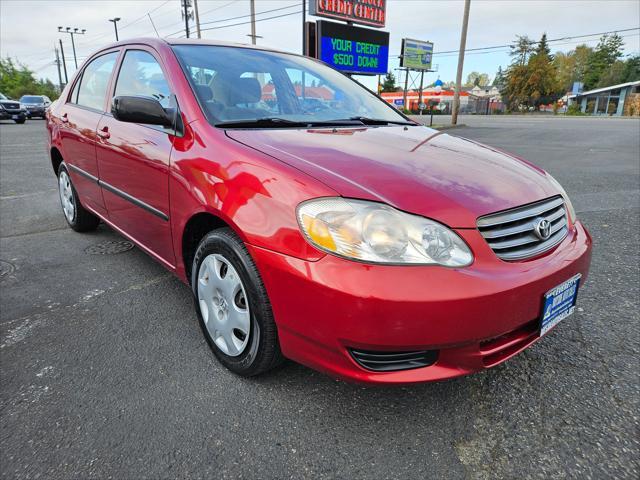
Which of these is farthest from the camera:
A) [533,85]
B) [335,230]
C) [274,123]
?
[533,85]

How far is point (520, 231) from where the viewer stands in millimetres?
1684

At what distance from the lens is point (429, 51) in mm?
26000

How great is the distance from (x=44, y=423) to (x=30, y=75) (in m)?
82.6

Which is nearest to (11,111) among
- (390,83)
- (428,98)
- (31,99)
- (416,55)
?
(31,99)

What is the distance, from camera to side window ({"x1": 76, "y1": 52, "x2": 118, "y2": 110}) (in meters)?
3.16

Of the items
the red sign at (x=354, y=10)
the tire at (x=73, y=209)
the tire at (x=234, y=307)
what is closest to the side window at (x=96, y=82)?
the tire at (x=73, y=209)

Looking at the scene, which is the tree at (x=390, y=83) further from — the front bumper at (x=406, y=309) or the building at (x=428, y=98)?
the front bumper at (x=406, y=309)

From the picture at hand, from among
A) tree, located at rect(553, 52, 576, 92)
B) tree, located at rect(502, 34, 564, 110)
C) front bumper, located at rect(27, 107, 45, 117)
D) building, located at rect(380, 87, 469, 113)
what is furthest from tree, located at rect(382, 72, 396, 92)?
front bumper, located at rect(27, 107, 45, 117)

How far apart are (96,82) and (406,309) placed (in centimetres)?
318

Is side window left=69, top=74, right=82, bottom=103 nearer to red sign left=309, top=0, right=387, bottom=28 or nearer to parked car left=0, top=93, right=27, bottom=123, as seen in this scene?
red sign left=309, top=0, right=387, bottom=28

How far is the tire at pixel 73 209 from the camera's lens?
3.87 m

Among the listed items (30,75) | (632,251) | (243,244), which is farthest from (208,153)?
(30,75)

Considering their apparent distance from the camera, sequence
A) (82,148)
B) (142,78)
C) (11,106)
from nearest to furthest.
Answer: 1. (142,78)
2. (82,148)
3. (11,106)

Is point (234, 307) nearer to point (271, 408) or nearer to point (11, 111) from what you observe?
point (271, 408)
